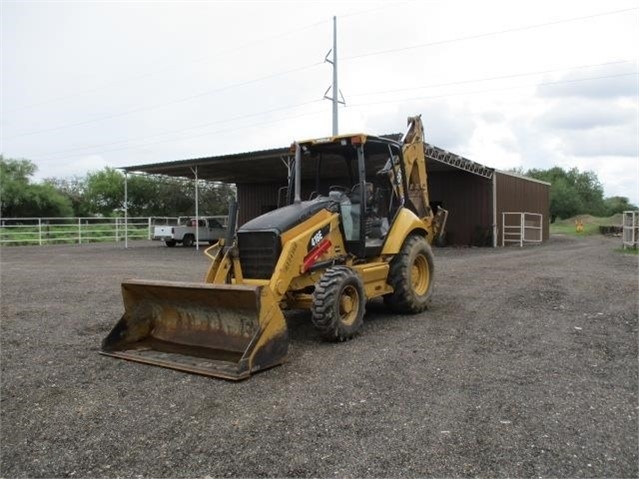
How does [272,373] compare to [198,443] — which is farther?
[272,373]

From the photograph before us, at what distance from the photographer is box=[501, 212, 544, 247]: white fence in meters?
26.5

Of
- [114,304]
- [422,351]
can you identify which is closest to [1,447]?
[422,351]

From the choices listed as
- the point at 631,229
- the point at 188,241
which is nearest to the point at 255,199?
the point at 188,241

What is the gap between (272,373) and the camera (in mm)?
5602

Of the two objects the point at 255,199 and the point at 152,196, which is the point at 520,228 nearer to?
the point at 255,199

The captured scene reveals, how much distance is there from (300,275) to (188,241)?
23.3 m

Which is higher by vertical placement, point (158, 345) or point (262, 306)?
point (262, 306)

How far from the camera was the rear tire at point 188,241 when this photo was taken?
29062mm

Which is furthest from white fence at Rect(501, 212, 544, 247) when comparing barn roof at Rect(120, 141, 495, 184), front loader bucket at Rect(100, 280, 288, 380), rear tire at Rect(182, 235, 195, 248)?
front loader bucket at Rect(100, 280, 288, 380)

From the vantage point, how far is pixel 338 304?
6.61 meters

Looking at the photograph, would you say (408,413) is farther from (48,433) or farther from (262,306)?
(48,433)

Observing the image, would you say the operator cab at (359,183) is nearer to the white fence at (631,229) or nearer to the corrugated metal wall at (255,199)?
the white fence at (631,229)

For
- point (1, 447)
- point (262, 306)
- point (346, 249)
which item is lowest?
point (1, 447)

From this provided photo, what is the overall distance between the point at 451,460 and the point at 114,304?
749 cm
